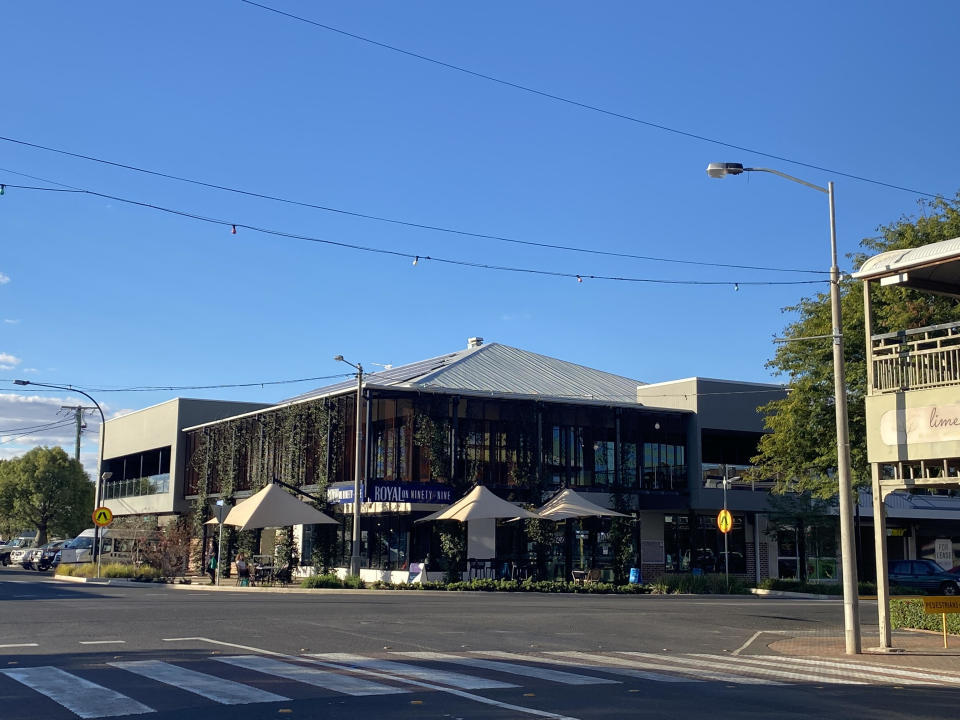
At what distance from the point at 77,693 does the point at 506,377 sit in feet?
121

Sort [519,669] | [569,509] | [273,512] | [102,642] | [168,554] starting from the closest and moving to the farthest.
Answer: [519,669]
[102,642]
[569,509]
[273,512]
[168,554]

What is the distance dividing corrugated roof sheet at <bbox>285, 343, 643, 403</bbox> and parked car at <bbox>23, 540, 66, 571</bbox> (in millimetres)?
15076

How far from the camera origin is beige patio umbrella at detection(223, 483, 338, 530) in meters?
34.8

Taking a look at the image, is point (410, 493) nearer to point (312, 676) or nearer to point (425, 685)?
point (312, 676)

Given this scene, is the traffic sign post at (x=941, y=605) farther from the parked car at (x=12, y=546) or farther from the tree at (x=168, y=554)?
the parked car at (x=12, y=546)

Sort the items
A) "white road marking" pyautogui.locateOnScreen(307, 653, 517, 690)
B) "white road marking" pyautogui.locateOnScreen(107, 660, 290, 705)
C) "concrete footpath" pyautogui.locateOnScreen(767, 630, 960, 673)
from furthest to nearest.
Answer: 1. "concrete footpath" pyautogui.locateOnScreen(767, 630, 960, 673)
2. "white road marking" pyautogui.locateOnScreen(307, 653, 517, 690)
3. "white road marking" pyautogui.locateOnScreen(107, 660, 290, 705)

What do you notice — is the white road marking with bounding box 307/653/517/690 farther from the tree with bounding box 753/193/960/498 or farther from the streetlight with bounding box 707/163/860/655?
the tree with bounding box 753/193/960/498

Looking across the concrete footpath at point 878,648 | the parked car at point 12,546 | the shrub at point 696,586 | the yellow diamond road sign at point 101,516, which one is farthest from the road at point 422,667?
the parked car at point 12,546

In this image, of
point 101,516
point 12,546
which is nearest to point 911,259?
point 101,516

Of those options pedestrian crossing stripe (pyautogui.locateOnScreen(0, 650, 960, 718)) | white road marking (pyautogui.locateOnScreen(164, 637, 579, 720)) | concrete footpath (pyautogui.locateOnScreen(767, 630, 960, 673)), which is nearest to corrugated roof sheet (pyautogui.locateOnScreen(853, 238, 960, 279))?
concrete footpath (pyautogui.locateOnScreen(767, 630, 960, 673))

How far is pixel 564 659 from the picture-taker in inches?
582

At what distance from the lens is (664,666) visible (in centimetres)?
1417

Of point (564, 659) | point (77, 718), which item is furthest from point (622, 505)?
point (77, 718)

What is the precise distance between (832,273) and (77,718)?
13710 mm
